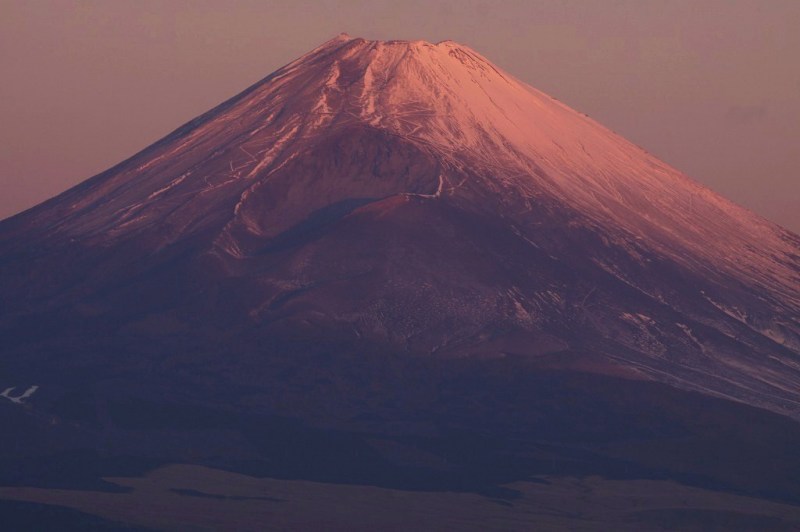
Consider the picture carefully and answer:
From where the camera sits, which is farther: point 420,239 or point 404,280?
point 420,239

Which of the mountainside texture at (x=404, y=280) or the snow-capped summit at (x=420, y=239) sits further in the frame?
the snow-capped summit at (x=420, y=239)

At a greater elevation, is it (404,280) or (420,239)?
(420,239)

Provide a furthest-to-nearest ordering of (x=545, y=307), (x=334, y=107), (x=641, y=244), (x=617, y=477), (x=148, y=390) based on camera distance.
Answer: (x=334, y=107) → (x=641, y=244) → (x=545, y=307) → (x=148, y=390) → (x=617, y=477)

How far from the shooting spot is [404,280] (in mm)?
111562

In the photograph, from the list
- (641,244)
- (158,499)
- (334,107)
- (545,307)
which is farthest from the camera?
(334,107)

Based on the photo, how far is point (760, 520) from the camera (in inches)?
3452

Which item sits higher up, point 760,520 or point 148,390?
point 148,390

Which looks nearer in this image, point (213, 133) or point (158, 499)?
point (158, 499)

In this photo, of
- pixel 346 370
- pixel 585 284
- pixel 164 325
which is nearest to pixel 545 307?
pixel 585 284

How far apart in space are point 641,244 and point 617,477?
31730mm

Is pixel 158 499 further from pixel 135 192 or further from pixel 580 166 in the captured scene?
pixel 580 166

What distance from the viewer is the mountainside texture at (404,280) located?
10238 cm

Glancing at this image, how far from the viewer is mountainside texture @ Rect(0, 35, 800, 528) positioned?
10238 cm

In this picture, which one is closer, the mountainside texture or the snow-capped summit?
the mountainside texture
